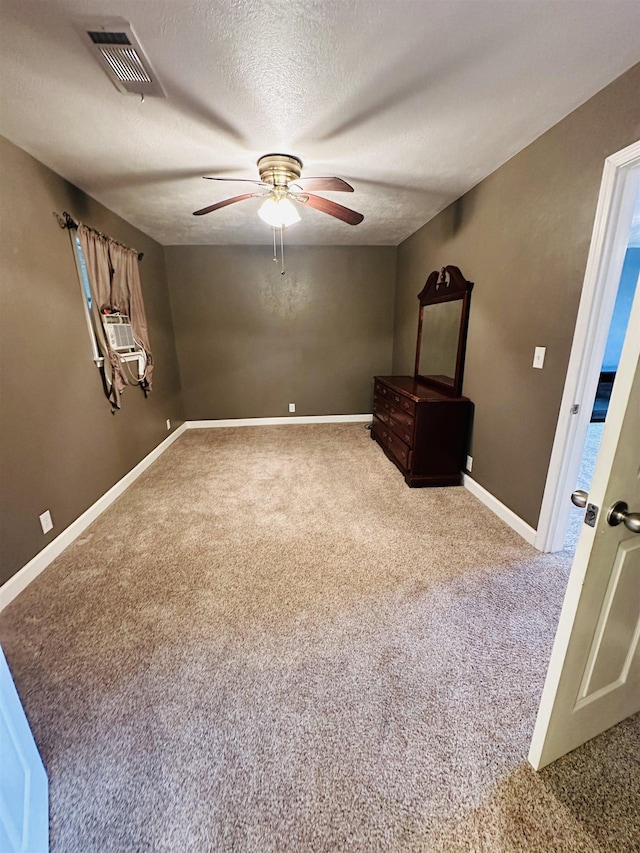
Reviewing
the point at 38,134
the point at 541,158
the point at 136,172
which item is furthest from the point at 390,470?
the point at 38,134

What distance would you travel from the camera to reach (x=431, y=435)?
2939 mm

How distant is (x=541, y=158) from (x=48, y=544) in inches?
148

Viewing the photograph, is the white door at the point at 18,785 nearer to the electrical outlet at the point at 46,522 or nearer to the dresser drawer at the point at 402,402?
the electrical outlet at the point at 46,522

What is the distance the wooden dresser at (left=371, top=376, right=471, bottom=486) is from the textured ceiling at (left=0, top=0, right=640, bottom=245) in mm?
1662

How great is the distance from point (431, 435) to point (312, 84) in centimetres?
236

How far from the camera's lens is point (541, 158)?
6.52ft

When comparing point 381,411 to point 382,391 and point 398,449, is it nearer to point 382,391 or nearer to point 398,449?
point 382,391

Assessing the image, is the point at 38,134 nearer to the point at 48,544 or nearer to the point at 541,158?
the point at 48,544

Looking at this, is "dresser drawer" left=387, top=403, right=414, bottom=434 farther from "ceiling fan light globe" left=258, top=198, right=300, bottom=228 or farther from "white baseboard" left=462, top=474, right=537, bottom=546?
"ceiling fan light globe" left=258, top=198, right=300, bottom=228

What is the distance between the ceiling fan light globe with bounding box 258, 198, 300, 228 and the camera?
2.32m

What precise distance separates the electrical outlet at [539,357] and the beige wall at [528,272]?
40 mm

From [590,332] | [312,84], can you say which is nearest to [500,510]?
[590,332]

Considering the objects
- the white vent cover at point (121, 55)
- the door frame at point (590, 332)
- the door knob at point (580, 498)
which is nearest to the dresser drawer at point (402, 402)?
the door frame at point (590, 332)

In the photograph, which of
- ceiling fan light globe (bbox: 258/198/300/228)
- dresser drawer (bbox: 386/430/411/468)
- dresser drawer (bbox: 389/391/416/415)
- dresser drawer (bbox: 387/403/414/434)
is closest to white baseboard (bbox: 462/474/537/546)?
dresser drawer (bbox: 386/430/411/468)
